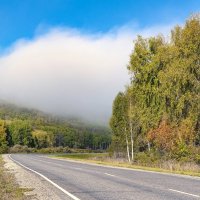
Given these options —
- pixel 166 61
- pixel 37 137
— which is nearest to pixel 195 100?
pixel 166 61

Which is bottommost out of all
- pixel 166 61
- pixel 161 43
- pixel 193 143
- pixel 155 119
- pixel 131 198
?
pixel 131 198

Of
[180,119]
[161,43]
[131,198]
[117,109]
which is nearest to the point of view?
[131,198]

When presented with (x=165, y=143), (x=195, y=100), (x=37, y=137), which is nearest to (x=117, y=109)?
(x=165, y=143)

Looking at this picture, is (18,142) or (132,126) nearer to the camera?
(132,126)

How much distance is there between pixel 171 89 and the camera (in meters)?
35.6

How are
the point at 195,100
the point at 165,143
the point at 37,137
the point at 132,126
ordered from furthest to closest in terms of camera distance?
the point at 37,137 → the point at 132,126 → the point at 165,143 → the point at 195,100

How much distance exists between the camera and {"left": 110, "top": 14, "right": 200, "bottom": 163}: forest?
34.5 meters

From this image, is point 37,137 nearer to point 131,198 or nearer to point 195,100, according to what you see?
point 195,100

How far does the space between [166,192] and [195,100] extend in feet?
65.4

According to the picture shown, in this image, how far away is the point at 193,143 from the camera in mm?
35531

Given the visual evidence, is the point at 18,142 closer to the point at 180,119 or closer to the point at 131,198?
the point at 180,119

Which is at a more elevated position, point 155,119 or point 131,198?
point 155,119

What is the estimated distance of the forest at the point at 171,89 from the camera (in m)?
34.5

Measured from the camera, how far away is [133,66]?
44188 mm
